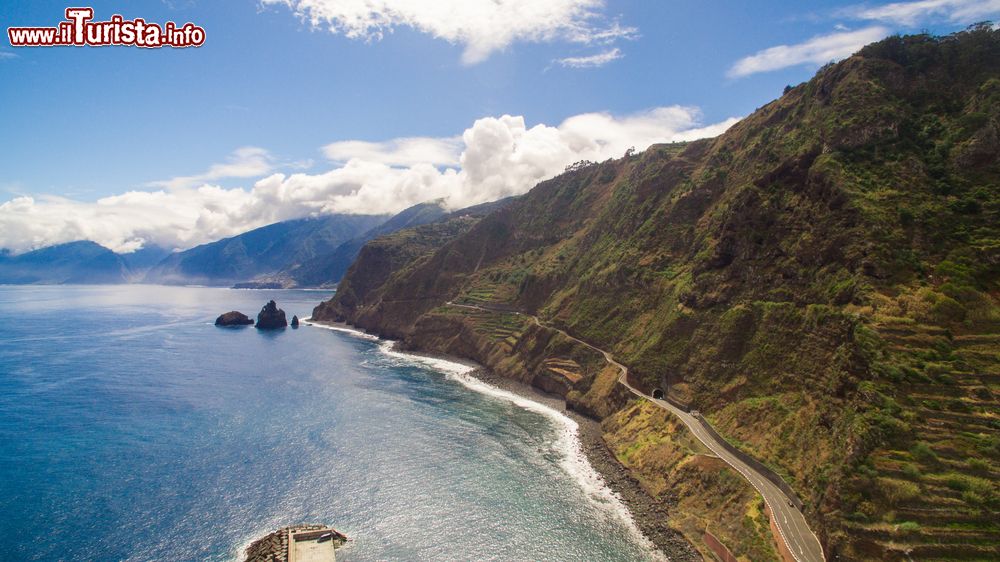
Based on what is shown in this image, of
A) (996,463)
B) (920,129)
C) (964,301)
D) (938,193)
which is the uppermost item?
(920,129)

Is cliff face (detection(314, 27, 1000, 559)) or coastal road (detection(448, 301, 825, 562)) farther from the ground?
cliff face (detection(314, 27, 1000, 559))

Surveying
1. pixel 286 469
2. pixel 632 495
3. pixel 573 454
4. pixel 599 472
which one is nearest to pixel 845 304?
pixel 632 495

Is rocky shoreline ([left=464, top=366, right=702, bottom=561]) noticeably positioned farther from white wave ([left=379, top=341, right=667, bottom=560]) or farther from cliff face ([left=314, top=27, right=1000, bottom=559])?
cliff face ([left=314, top=27, right=1000, bottom=559])

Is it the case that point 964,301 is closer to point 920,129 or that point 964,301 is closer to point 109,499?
point 920,129

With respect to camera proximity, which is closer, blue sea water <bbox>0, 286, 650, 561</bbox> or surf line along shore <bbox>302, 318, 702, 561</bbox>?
blue sea water <bbox>0, 286, 650, 561</bbox>

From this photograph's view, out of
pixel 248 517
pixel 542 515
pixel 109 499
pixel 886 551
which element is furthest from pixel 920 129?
pixel 109 499

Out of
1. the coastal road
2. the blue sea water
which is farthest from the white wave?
the coastal road
